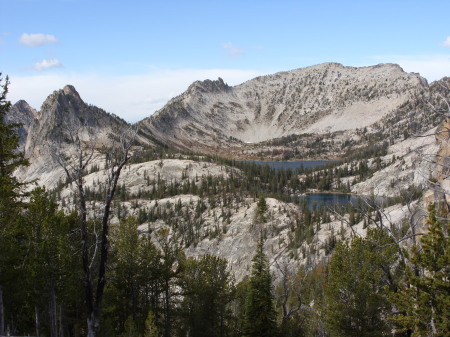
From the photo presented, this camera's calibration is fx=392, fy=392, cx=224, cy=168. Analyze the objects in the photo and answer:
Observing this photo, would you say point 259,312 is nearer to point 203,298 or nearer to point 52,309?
point 203,298

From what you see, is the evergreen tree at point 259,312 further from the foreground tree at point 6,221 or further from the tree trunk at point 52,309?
the foreground tree at point 6,221

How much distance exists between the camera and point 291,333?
37.6 m

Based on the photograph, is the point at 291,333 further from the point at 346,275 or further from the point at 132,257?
the point at 132,257

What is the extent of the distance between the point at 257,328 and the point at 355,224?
9120 cm

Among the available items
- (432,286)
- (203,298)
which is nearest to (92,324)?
(432,286)

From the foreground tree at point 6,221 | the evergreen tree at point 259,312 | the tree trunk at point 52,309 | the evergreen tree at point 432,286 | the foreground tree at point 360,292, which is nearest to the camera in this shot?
the evergreen tree at point 432,286

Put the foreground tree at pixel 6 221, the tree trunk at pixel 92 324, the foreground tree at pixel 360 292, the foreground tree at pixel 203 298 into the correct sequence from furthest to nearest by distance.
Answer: the foreground tree at pixel 203 298, the foreground tree at pixel 360 292, the foreground tree at pixel 6 221, the tree trunk at pixel 92 324

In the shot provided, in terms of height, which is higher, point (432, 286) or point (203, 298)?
point (432, 286)

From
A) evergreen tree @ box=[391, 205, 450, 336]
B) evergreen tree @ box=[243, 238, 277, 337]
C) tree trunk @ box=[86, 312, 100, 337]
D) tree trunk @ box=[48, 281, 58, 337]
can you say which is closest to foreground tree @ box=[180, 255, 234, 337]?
evergreen tree @ box=[243, 238, 277, 337]

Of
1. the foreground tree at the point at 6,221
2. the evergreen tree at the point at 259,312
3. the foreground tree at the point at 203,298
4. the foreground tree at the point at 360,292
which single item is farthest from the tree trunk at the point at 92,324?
the foreground tree at the point at 203,298

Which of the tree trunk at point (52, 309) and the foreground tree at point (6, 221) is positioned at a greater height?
the foreground tree at point (6, 221)

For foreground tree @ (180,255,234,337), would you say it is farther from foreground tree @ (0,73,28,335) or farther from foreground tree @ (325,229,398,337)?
foreground tree @ (0,73,28,335)

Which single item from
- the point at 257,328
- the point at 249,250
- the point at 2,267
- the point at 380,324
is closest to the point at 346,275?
the point at 380,324

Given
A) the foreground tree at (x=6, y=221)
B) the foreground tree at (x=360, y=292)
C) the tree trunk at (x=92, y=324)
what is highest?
the foreground tree at (x=6, y=221)
